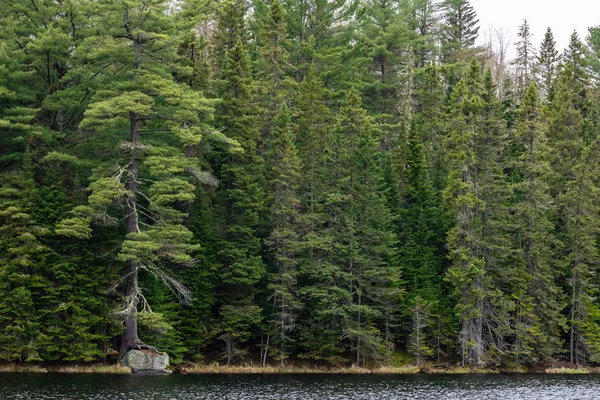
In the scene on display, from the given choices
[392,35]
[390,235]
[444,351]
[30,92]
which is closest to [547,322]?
[444,351]

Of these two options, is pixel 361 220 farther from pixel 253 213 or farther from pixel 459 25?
pixel 459 25

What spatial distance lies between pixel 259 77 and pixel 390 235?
19.0m

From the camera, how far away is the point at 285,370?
44750 millimetres

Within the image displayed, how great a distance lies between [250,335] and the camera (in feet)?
148

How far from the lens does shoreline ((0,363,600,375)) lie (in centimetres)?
3847

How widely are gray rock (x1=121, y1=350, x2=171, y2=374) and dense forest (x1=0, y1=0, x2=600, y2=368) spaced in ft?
2.85

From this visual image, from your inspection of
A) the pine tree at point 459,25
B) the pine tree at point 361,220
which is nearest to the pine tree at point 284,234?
the pine tree at point 361,220

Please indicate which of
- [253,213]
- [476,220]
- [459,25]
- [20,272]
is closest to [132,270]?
[20,272]

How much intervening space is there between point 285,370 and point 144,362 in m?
10.5

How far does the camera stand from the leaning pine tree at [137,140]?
38562 mm

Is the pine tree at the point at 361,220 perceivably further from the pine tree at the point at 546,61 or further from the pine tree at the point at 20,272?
the pine tree at the point at 546,61

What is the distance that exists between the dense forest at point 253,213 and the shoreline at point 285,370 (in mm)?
766

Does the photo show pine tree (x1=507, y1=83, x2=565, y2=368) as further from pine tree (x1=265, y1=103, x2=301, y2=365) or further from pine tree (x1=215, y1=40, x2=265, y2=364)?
pine tree (x1=215, y1=40, x2=265, y2=364)

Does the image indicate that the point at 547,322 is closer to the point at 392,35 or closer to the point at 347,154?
the point at 347,154
